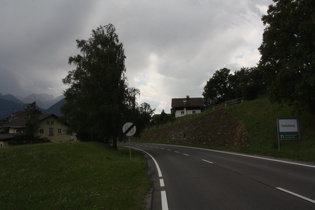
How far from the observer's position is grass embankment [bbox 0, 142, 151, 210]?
6559 mm

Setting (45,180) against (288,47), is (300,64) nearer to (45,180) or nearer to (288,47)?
(288,47)

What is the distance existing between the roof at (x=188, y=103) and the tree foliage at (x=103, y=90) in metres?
59.7

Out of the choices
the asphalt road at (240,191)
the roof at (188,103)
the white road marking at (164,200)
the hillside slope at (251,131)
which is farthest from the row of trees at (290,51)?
the roof at (188,103)

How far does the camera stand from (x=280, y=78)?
17.4m

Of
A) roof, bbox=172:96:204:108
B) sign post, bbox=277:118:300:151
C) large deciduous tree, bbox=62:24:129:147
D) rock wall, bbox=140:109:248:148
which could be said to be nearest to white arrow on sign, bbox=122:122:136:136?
large deciduous tree, bbox=62:24:129:147

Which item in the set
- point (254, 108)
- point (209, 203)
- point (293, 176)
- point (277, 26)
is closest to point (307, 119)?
point (277, 26)

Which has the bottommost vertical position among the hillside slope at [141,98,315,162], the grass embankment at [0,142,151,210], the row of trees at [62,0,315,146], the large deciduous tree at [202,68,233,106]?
the grass embankment at [0,142,151,210]

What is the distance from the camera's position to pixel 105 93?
25688 mm

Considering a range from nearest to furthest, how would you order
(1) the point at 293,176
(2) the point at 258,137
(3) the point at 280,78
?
(1) the point at 293,176 < (3) the point at 280,78 < (2) the point at 258,137

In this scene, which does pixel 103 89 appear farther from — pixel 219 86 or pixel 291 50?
pixel 219 86

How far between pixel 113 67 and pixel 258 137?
16292 mm

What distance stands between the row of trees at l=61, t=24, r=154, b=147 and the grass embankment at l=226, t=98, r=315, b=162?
1151 centimetres

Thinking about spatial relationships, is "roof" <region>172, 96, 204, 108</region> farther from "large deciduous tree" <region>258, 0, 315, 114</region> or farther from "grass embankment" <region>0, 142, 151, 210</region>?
"grass embankment" <region>0, 142, 151, 210</region>

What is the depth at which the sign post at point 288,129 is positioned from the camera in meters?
17.9
